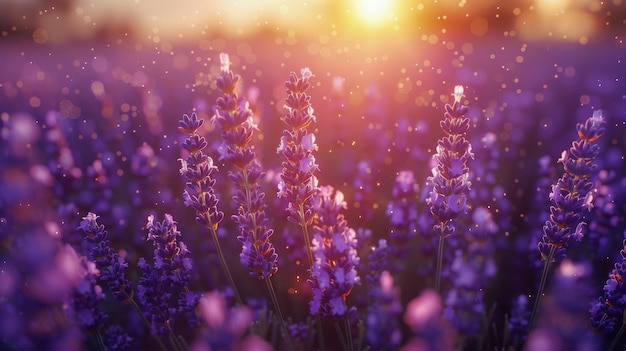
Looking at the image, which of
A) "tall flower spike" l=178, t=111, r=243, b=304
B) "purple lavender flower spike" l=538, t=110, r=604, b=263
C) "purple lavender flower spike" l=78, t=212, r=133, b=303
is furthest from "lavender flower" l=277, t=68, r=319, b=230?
"purple lavender flower spike" l=538, t=110, r=604, b=263

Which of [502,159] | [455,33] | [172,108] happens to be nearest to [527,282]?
[502,159]

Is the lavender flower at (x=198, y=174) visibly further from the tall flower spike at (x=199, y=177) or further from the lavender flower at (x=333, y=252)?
the lavender flower at (x=333, y=252)

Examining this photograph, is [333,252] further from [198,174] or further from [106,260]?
[106,260]

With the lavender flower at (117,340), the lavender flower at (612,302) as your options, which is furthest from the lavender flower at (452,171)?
the lavender flower at (117,340)

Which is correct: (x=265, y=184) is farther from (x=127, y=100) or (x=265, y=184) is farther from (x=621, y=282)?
(x=127, y=100)

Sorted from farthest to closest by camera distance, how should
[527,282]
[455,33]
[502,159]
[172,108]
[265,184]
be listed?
[455,33] < [172,108] < [502,159] < [265,184] < [527,282]

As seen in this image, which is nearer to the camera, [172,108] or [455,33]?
[172,108]

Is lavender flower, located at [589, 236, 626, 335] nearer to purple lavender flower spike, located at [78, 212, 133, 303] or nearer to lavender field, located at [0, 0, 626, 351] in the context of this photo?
lavender field, located at [0, 0, 626, 351]
